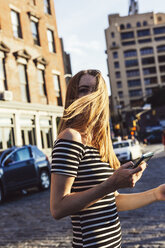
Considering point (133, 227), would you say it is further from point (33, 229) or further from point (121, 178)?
point (121, 178)

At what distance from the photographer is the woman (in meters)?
1.91

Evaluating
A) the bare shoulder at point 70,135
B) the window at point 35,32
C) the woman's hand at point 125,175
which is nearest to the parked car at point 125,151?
the window at point 35,32

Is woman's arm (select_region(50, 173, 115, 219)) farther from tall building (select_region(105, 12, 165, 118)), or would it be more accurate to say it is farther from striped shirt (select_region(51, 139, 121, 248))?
tall building (select_region(105, 12, 165, 118))

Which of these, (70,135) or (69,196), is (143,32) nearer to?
(70,135)

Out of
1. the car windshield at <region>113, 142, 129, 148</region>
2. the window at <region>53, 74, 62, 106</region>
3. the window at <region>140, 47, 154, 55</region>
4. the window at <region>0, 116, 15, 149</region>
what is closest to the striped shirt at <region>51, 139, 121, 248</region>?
the window at <region>0, 116, 15, 149</region>

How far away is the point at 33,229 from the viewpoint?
24.1 feet

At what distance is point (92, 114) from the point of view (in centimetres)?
211

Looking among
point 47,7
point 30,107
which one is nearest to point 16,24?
point 30,107

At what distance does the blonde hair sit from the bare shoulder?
54 millimetres

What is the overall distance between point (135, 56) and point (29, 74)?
82912mm

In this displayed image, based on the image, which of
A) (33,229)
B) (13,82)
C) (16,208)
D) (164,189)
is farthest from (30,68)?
(164,189)

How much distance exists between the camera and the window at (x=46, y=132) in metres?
26.3

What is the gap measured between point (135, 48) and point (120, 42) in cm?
448

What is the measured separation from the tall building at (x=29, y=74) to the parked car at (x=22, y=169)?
7721 millimetres
